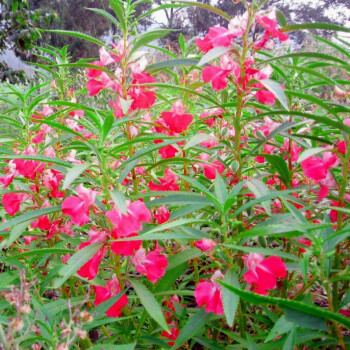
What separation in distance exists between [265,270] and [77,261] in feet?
1.67

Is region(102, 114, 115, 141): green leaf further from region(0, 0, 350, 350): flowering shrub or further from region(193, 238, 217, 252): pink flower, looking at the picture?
region(193, 238, 217, 252): pink flower

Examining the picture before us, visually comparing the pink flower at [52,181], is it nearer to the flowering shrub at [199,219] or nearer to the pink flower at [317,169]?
the flowering shrub at [199,219]

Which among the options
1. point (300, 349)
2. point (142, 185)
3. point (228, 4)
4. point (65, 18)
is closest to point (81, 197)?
point (142, 185)

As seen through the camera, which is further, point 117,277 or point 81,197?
point 117,277

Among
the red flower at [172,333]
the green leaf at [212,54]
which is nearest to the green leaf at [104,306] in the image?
the red flower at [172,333]

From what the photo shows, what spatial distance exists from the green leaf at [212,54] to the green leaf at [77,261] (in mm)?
592

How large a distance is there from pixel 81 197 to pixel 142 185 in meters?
0.74

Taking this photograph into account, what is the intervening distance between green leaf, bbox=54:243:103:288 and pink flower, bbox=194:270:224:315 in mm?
318

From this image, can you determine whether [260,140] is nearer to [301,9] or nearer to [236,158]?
[236,158]

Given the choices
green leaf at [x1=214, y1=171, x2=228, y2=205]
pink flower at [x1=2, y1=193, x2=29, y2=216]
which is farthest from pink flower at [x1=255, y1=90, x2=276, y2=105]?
pink flower at [x1=2, y1=193, x2=29, y2=216]

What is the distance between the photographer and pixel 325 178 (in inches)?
46.2

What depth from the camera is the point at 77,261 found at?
0.97 metres

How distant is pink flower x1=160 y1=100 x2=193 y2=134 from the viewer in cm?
143

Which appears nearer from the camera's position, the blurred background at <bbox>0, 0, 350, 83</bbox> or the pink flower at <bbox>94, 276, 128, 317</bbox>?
the pink flower at <bbox>94, 276, 128, 317</bbox>
